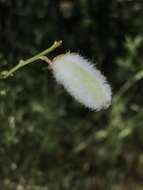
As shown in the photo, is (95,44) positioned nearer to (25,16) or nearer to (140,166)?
(25,16)

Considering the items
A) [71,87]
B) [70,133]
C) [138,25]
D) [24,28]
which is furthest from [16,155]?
[71,87]

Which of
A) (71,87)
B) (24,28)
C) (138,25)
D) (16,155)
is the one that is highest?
(24,28)

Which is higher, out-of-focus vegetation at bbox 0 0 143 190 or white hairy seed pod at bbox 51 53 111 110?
out-of-focus vegetation at bbox 0 0 143 190

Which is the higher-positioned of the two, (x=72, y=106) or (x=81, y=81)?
(x=72, y=106)

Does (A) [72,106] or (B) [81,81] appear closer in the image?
(B) [81,81]
